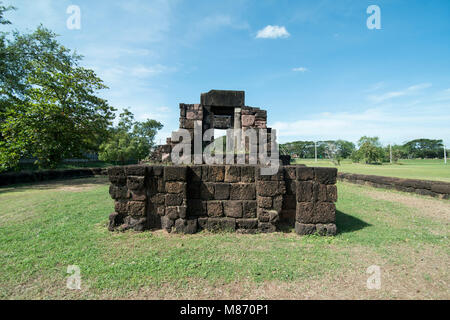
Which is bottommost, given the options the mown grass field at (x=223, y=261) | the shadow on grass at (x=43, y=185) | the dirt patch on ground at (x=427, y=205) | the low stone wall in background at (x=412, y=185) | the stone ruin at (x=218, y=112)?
the mown grass field at (x=223, y=261)

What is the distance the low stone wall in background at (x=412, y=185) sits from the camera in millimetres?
7307

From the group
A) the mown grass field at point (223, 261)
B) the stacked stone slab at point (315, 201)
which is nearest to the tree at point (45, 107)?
the mown grass field at point (223, 261)

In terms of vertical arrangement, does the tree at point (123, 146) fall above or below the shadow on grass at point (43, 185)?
above

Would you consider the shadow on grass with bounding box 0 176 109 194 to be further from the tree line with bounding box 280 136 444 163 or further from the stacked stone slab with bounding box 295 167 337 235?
the tree line with bounding box 280 136 444 163

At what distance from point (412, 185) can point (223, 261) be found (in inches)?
369

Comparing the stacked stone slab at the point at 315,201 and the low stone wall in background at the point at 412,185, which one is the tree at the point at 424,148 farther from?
the stacked stone slab at the point at 315,201

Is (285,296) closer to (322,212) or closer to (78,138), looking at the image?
(322,212)

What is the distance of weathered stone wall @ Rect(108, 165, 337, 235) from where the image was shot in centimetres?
396

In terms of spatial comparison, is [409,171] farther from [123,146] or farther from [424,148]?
[424,148]

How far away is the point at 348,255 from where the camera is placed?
3.21m

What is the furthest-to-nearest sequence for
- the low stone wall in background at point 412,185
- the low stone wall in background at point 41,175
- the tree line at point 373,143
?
the tree line at point 373,143 < the low stone wall in background at point 41,175 < the low stone wall in background at point 412,185

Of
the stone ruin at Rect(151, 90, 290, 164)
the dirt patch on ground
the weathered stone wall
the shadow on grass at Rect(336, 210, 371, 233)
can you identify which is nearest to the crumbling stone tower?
the stone ruin at Rect(151, 90, 290, 164)

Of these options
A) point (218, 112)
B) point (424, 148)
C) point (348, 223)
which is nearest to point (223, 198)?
point (348, 223)
